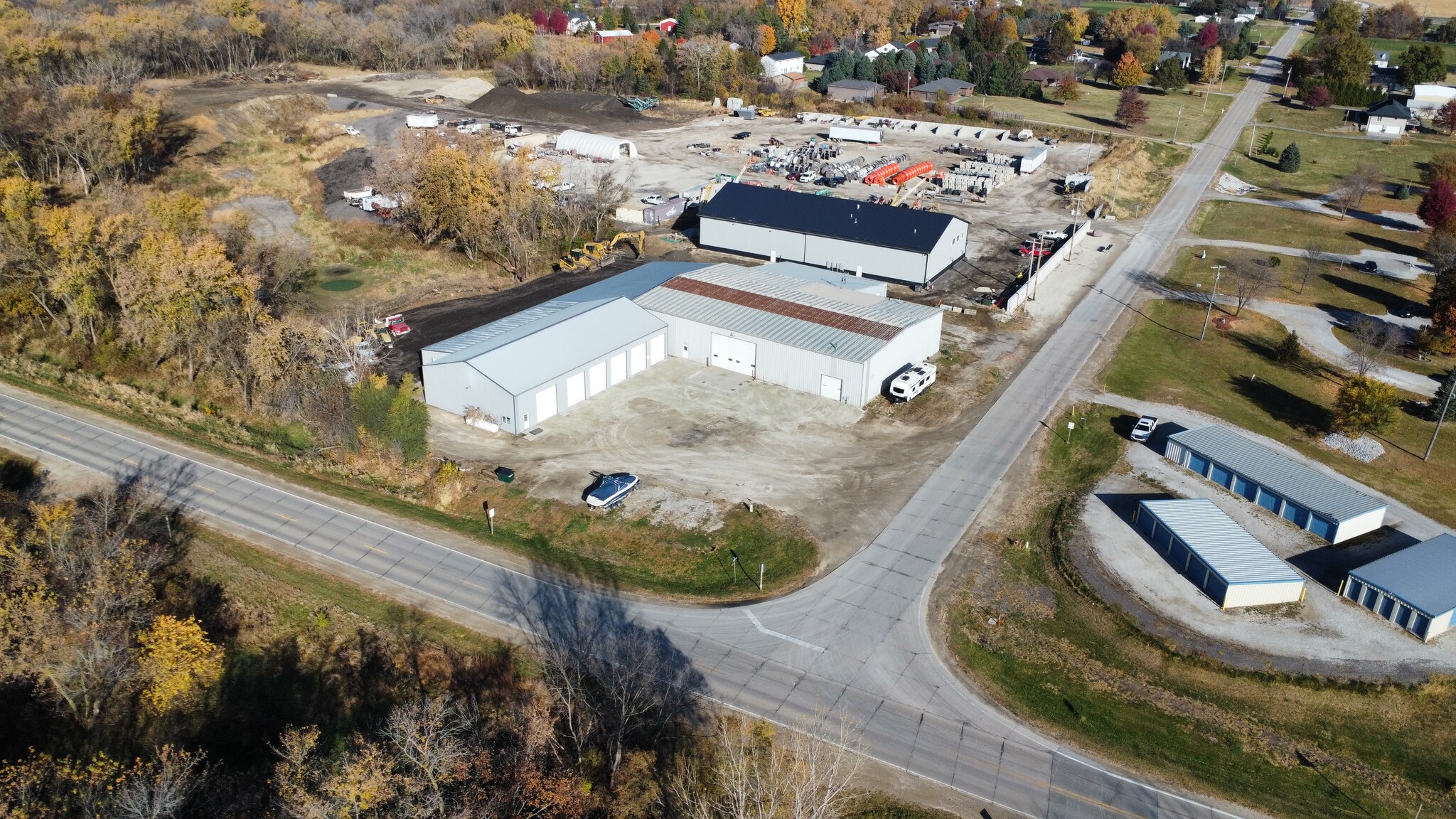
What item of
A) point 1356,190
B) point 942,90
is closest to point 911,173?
point 1356,190

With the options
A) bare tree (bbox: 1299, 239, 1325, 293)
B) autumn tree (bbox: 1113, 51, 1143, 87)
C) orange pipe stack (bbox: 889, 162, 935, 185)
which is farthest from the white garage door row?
autumn tree (bbox: 1113, 51, 1143, 87)

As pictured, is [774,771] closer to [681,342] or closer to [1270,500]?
[1270,500]

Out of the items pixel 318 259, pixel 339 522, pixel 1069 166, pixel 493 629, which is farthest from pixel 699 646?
pixel 1069 166

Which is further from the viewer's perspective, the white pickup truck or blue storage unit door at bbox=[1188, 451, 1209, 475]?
the white pickup truck

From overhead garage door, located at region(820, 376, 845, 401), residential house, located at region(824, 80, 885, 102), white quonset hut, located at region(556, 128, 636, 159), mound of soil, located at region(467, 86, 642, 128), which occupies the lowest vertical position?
overhead garage door, located at region(820, 376, 845, 401)

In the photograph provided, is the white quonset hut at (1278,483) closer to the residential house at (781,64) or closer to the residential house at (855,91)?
the residential house at (855,91)

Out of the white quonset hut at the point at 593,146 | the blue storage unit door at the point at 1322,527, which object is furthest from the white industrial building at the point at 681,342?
the white quonset hut at the point at 593,146

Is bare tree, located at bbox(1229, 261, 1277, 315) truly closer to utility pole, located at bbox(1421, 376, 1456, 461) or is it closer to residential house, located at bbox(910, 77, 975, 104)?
utility pole, located at bbox(1421, 376, 1456, 461)
